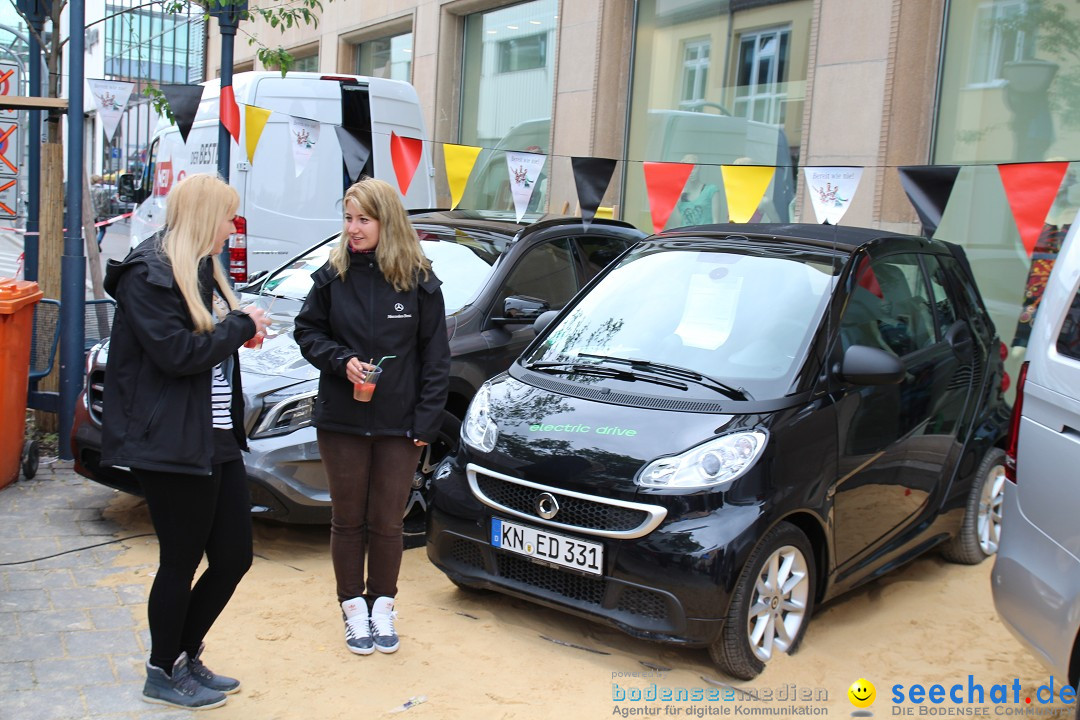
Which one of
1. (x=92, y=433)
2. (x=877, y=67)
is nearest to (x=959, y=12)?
(x=877, y=67)

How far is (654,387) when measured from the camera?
4391 mm

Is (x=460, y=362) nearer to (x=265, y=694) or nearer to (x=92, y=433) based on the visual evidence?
(x=92, y=433)

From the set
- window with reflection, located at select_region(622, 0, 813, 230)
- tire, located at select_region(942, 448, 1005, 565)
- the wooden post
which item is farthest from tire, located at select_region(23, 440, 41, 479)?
window with reflection, located at select_region(622, 0, 813, 230)

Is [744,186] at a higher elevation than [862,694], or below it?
higher

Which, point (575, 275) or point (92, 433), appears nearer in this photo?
point (92, 433)

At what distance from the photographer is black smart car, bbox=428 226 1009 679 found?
3.92m

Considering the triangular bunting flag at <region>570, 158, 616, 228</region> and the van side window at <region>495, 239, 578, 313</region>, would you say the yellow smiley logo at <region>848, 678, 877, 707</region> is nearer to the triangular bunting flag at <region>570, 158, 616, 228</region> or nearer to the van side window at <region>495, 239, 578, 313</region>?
the van side window at <region>495, 239, 578, 313</region>

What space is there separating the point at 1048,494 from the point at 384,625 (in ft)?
8.03

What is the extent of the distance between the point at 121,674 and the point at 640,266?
9.46 ft


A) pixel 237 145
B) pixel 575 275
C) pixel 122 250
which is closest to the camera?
pixel 575 275

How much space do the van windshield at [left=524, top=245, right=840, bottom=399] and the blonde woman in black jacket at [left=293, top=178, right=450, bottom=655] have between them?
84 cm

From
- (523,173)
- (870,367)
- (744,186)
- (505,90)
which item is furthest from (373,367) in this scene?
(505,90)

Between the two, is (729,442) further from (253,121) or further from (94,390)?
(253,121)

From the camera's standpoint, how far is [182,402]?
131 inches
